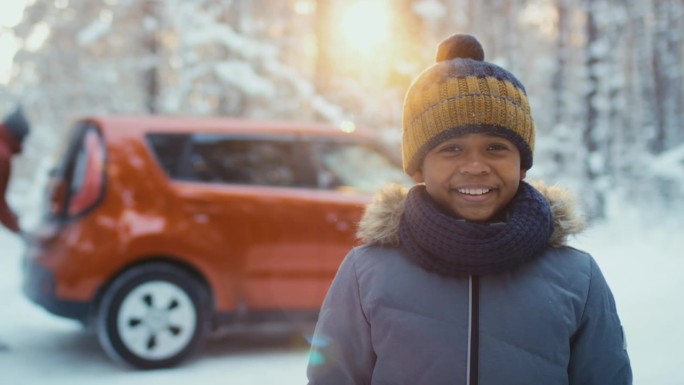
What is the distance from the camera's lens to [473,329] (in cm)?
171

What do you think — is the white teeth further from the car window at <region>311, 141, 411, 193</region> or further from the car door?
the car window at <region>311, 141, 411, 193</region>

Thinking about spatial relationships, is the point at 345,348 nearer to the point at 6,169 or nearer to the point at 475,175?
the point at 475,175

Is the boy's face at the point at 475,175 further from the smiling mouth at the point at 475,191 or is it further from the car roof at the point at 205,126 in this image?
the car roof at the point at 205,126

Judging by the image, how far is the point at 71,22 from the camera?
60.3 ft

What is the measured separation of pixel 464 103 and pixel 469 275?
0.45 metres

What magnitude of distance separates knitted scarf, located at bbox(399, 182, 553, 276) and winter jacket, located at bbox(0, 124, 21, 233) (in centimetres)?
499

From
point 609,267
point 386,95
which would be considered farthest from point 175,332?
point 609,267

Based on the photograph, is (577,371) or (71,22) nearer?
(577,371)

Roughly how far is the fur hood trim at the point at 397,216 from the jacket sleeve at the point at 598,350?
0.22 metres

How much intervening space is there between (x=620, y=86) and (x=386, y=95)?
31.2 ft

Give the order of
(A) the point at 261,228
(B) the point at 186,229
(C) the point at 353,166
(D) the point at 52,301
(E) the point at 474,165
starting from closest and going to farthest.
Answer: (E) the point at 474,165
(D) the point at 52,301
(B) the point at 186,229
(A) the point at 261,228
(C) the point at 353,166

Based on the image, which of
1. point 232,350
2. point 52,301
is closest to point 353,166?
point 232,350

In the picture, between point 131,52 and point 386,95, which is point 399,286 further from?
point 131,52

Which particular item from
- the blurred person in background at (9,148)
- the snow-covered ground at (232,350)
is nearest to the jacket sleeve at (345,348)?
the snow-covered ground at (232,350)
